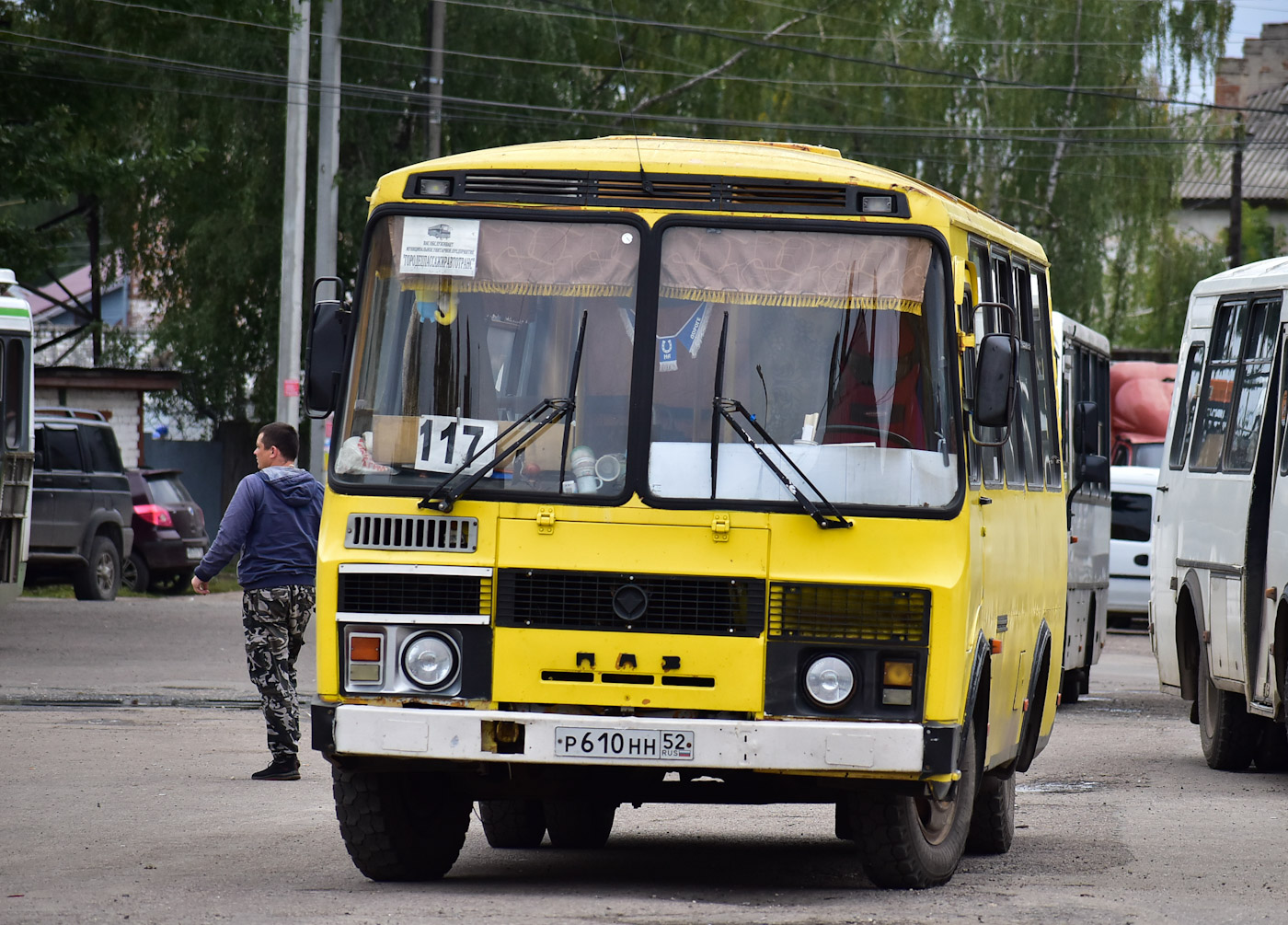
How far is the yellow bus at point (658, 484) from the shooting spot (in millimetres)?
7523

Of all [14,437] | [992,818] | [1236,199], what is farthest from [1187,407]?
[1236,199]

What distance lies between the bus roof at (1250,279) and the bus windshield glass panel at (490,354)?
7.35 m

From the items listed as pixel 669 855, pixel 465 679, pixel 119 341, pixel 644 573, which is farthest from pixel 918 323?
pixel 119 341

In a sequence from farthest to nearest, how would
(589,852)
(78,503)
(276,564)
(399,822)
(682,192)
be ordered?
1. (78,503)
2. (276,564)
3. (589,852)
4. (399,822)
5. (682,192)

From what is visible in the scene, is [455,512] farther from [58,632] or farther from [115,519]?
[115,519]

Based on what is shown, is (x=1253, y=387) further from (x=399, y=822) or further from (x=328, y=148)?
(x=328, y=148)

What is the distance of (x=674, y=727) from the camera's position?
746cm

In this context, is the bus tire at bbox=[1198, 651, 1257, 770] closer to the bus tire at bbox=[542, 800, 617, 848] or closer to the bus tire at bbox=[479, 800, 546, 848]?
the bus tire at bbox=[542, 800, 617, 848]

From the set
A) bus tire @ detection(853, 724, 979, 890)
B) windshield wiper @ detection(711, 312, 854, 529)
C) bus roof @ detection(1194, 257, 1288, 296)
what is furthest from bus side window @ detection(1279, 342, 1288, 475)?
windshield wiper @ detection(711, 312, 854, 529)

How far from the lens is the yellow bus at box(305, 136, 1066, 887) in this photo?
7523 millimetres

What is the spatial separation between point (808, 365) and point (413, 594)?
1.57 m

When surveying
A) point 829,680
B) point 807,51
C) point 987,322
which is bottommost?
point 829,680

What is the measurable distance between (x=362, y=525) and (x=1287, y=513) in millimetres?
6885

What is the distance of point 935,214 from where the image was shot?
25.7 feet
